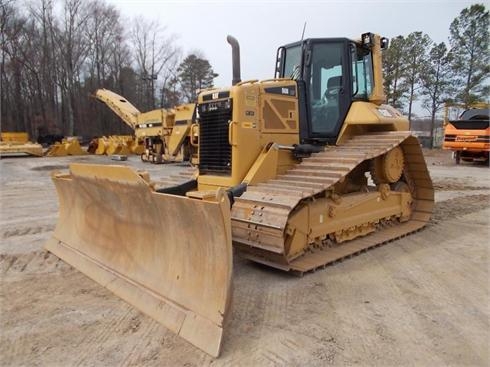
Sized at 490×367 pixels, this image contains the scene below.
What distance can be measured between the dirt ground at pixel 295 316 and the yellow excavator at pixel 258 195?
18cm

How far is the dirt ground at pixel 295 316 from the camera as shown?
9.27 feet

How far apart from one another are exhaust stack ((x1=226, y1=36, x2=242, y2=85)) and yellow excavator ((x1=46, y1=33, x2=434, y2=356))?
0.01 meters

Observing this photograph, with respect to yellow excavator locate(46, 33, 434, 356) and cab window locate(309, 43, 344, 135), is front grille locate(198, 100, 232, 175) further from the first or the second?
cab window locate(309, 43, 344, 135)

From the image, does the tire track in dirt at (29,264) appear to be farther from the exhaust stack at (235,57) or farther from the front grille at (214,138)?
the exhaust stack at (235,57)

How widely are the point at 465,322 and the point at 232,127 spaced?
3.07 m

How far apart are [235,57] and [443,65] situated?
96.0 feet

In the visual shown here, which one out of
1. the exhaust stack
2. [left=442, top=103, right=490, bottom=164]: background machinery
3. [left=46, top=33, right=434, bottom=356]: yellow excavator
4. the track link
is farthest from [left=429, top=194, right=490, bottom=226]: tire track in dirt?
[left=442, top=103, right=490, bottom=164]: background machinery

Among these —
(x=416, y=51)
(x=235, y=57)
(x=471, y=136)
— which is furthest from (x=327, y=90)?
(x=416, y=51)

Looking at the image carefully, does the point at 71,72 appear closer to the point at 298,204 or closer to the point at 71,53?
the point at 71,53

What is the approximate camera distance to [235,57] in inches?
209

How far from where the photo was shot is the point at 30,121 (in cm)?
3844

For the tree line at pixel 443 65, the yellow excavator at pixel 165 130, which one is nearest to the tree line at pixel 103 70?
the tree line at pixel 443 65

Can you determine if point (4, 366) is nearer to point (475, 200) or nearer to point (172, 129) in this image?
point (475, 200)

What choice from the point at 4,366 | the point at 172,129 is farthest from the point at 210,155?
the point at 172,129
